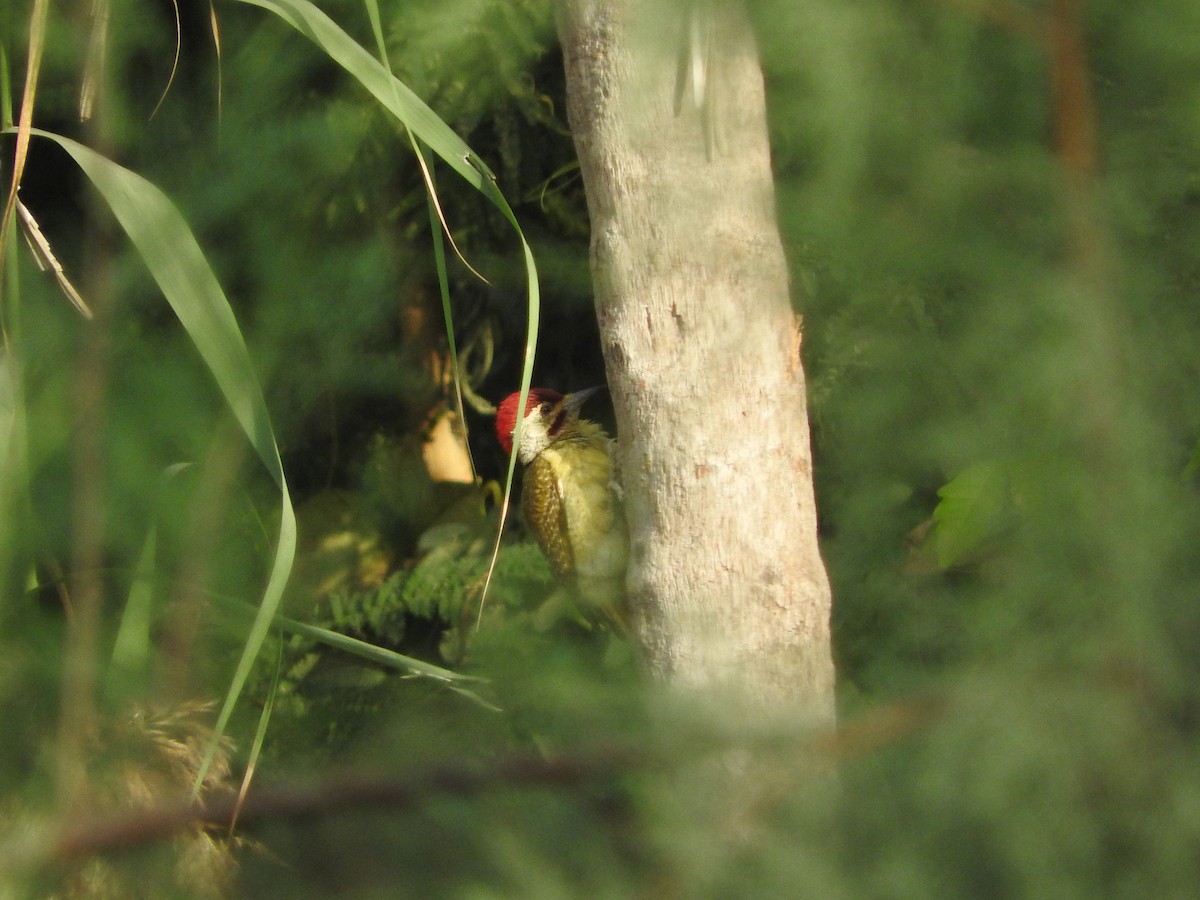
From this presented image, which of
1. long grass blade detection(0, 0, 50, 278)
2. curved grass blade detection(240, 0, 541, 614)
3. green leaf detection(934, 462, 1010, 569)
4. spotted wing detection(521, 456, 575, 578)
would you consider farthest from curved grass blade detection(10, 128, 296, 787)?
spotted wing detection(521, 456, 575, 578)

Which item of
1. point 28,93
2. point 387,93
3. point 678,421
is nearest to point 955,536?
point 678,421

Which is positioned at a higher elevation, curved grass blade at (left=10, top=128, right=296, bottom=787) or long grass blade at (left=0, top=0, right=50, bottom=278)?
long grass blade at (left=0, top=0, right=50, bottom=278)

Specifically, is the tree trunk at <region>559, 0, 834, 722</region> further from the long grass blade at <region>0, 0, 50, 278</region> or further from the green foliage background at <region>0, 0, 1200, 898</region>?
the long grass blade at <region>0, 0, 50, 278</region>

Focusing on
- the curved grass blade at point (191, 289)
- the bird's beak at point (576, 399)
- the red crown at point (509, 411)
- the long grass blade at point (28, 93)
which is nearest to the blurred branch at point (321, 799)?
the curved grass blade at point (191, 289)

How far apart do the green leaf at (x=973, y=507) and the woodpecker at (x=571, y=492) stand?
1.22 meters

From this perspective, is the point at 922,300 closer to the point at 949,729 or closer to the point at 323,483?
the point at 949,729

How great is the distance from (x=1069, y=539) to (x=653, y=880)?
0.27 metres

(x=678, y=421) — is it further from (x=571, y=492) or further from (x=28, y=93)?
(x=571, y=492)

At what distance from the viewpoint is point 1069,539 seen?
20.8 inches

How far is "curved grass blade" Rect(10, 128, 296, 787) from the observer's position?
3.90ft

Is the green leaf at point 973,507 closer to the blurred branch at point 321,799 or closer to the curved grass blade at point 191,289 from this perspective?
the blurred branch at point 321,799

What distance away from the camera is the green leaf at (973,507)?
575mm

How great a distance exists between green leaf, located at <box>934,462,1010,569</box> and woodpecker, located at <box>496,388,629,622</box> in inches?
48.0

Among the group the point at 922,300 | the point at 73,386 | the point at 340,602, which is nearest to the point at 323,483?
the point at 340,602
